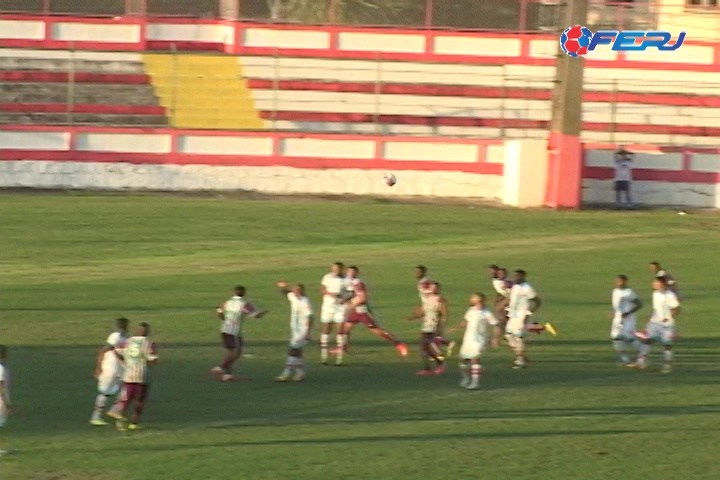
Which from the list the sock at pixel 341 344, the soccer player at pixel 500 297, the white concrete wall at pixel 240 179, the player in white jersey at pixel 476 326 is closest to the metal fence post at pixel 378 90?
the white concrete wall at pixel 240 179

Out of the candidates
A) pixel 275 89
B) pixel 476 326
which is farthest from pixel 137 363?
pixel 275 89

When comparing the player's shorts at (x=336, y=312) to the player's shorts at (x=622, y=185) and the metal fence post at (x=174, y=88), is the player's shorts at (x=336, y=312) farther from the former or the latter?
the metal fence post at (x=174, y=88)

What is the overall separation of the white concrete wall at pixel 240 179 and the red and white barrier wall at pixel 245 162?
0.08 ft

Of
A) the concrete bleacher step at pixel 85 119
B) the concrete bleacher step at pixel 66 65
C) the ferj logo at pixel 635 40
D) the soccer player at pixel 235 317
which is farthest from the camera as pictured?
the ferj logo at pixel 635 40

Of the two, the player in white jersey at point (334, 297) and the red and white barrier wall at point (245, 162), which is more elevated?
the red and white barrier wall at point (245, 162)

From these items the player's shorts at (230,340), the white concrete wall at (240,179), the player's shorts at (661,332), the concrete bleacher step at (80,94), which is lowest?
the player's shorts at (230,340)

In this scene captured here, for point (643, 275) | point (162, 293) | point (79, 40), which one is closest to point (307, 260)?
point (162, 293)

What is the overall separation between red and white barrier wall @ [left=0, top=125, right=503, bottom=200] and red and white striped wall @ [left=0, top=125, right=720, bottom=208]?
2 centimetres

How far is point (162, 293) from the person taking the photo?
88.4 feet

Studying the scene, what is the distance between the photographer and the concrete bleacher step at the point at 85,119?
1516 inches

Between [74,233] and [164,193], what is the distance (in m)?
5.17

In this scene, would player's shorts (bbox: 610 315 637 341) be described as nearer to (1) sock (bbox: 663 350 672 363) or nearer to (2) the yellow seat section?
(1) sock (bbox: 663 350 672 363)

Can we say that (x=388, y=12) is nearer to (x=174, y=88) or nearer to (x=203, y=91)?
(x=203, y=91)

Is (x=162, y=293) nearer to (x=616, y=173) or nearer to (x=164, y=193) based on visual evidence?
(x=164, y=193)
